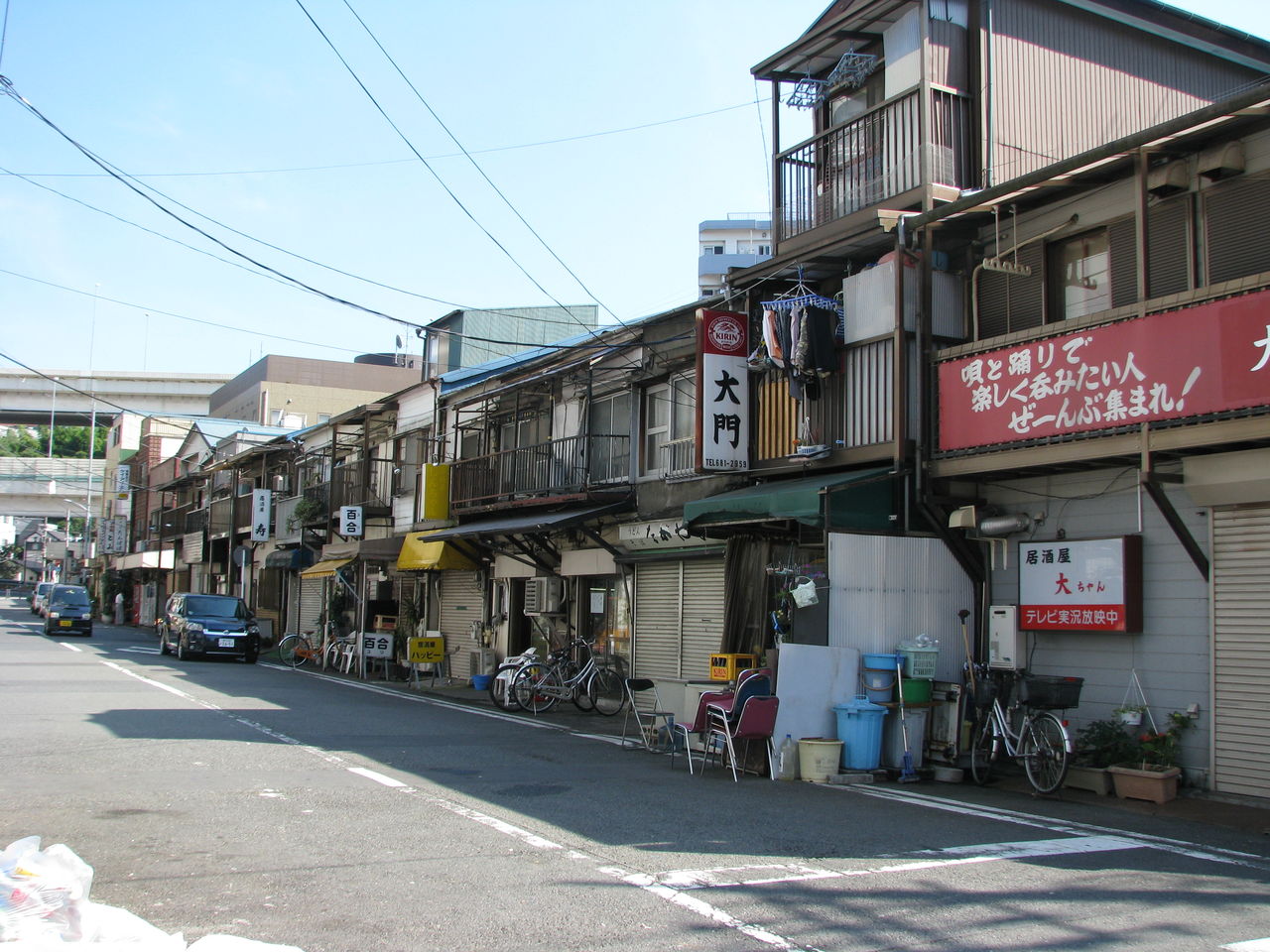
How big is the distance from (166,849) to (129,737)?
229 inches

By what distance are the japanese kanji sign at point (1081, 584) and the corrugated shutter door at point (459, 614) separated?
14.6 m

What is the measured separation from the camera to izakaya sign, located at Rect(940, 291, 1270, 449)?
9117 millimetres

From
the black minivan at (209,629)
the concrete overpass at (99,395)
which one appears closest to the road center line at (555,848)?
the black minivan at (209,629)

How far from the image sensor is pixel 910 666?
1160cm

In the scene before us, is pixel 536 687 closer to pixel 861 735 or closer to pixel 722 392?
pixel 722 392

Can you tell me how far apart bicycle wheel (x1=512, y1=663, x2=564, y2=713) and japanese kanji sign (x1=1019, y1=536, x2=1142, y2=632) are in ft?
26.8

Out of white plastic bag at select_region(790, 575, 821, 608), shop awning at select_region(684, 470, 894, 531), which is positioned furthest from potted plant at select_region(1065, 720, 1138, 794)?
shop awning at select_region(684, 470, 894, 531)

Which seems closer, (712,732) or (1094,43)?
(712,732)

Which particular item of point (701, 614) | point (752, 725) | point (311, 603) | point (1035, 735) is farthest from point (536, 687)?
A: point (311, 603)

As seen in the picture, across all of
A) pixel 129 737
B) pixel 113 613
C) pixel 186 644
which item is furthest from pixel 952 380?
pixel 113 613

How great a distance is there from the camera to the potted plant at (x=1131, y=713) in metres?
10.4

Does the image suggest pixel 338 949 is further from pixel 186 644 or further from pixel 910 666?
pixel 186 644

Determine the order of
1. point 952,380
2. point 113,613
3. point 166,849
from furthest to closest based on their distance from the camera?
point 113,613 → point 952,380 → point 166,849

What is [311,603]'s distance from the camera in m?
35.9
